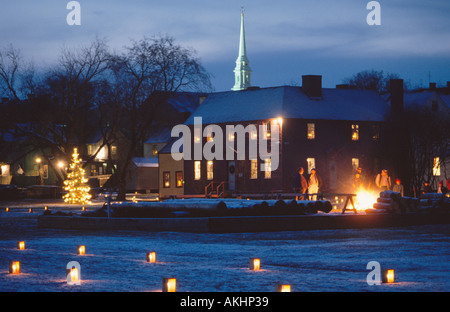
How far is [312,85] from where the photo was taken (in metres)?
62.6

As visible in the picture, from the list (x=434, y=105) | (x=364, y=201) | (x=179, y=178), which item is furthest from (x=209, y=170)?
(x=364, y=201)

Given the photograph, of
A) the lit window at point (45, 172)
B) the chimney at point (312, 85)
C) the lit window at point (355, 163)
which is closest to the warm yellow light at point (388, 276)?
the lit window at point (355, 163)

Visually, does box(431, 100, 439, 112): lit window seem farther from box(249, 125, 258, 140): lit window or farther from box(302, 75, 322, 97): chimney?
box(249, 125, 258, 140): lit window

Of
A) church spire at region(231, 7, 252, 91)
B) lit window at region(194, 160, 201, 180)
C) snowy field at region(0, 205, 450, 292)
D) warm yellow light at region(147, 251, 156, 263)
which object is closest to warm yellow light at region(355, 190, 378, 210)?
snowy field at region(0, 205, 450, 292)

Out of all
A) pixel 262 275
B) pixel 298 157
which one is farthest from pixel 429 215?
pixel 298 157

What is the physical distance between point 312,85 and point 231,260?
47.9 meters

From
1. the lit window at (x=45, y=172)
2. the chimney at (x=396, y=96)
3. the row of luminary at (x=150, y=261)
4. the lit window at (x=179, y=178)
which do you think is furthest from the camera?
the lit window at (x=45, y=172)

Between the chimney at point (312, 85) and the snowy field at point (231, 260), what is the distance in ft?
125

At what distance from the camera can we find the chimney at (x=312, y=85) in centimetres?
6238

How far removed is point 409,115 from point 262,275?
51.1 m

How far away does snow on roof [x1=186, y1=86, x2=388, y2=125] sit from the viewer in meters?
60.1

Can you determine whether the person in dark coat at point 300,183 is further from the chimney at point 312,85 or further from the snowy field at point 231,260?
the chimney at point 312,85
